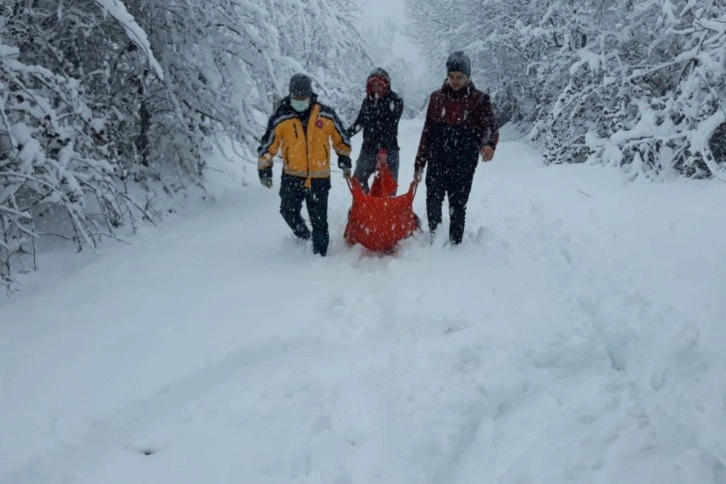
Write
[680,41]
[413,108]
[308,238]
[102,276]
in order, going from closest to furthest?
1. [102,276]
2. [308,238]
3. [680,41]
4. [413,108]

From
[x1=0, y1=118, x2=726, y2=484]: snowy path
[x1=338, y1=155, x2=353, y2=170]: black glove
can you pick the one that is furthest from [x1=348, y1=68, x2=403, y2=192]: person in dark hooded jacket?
[x1=0, y1=118, x2=726, y2=484]: snowy path

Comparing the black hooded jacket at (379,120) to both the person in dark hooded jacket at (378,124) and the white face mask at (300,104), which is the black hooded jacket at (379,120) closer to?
the person in dark hooded jacket at (378,124)

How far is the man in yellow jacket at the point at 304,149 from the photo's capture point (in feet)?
16.2

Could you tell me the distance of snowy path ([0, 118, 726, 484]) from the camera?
2.67 metres

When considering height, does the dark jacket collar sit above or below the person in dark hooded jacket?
above

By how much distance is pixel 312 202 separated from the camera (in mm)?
5266

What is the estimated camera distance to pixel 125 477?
2.56m

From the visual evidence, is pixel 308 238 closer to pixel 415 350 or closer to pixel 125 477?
pixel 415 350

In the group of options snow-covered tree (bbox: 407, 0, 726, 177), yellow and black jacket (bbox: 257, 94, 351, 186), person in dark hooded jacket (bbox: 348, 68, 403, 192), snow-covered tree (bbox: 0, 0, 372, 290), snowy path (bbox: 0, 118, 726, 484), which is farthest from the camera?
snow-covered tree (bbox: 407, 0, 726, 177)

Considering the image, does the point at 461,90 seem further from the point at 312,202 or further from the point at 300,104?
the point at 312,202

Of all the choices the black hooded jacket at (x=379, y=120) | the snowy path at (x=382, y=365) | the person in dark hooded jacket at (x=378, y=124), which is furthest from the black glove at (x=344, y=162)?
the snowy path at (x=382, y=365)

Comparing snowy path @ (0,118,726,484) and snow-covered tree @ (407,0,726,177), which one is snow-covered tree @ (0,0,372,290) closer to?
snowy path @ (0,118,726,484)

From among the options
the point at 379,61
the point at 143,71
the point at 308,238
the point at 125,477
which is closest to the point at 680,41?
the point at 308,238

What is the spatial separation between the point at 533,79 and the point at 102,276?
52.2 ft
